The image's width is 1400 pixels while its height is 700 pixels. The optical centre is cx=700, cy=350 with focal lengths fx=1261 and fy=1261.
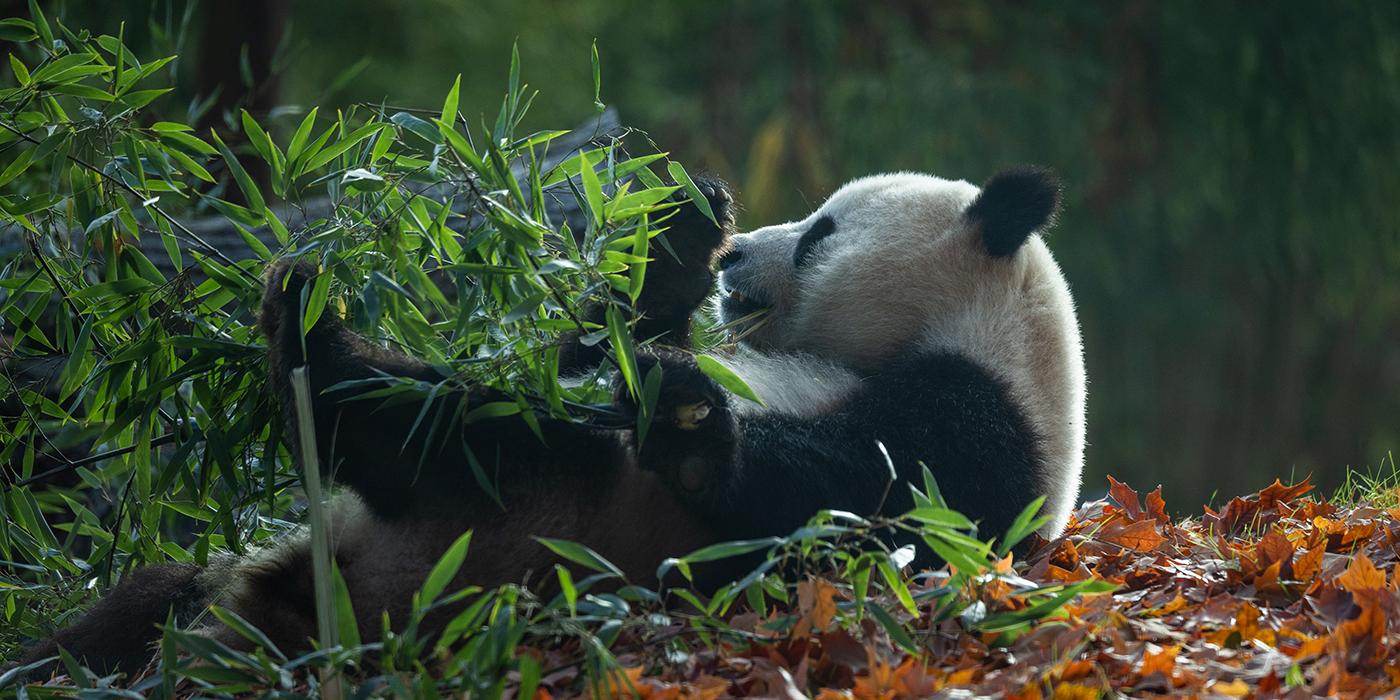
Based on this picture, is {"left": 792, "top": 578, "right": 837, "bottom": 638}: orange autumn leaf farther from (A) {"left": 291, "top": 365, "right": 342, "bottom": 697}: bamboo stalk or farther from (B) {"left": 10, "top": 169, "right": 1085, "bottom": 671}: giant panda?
(A) {"left": 291, "top": 365, "right": 342, "bottom": 697}: bamboo stalk

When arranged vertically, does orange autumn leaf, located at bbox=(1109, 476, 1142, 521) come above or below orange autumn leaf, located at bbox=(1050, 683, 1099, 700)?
below

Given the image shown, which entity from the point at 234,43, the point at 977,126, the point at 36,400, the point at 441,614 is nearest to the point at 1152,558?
the point at 441,614

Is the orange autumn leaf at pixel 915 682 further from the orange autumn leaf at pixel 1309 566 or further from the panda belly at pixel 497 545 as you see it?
the orange autumn leaf at pixel 1309 566

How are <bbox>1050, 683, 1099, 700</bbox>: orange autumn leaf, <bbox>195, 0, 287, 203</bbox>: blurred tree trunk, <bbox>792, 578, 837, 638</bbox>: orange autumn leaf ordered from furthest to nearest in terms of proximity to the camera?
1. <bbox>195, 0, 287, 203</bbox>: blurred tree trunk
2. <bbox>792, 578, 837, 638</bbox>: orange autumn leaf
3. <bbox>1050, 683, 1099, 700</bbox>: orange autumn leaf

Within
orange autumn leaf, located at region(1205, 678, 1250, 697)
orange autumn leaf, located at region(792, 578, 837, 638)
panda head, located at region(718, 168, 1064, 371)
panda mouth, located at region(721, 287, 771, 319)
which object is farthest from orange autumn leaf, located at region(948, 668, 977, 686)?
panda mouth, located at region(721, 287, 771, 319)

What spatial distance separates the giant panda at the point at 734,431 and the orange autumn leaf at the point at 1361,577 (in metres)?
0.59

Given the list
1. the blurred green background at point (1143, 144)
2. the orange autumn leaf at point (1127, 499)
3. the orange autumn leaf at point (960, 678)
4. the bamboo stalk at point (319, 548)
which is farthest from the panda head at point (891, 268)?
the blurred green background at point (1143, 144)

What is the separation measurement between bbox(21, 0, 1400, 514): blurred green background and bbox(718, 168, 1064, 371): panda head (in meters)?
6.73

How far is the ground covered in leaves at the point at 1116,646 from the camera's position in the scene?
186 cm

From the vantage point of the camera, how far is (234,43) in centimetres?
689

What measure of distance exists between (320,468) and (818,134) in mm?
9337

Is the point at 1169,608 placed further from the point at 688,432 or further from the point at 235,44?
the point at 235,44

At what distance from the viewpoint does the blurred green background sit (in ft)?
32.0

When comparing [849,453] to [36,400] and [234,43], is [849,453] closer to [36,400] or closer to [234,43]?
[36,400]
